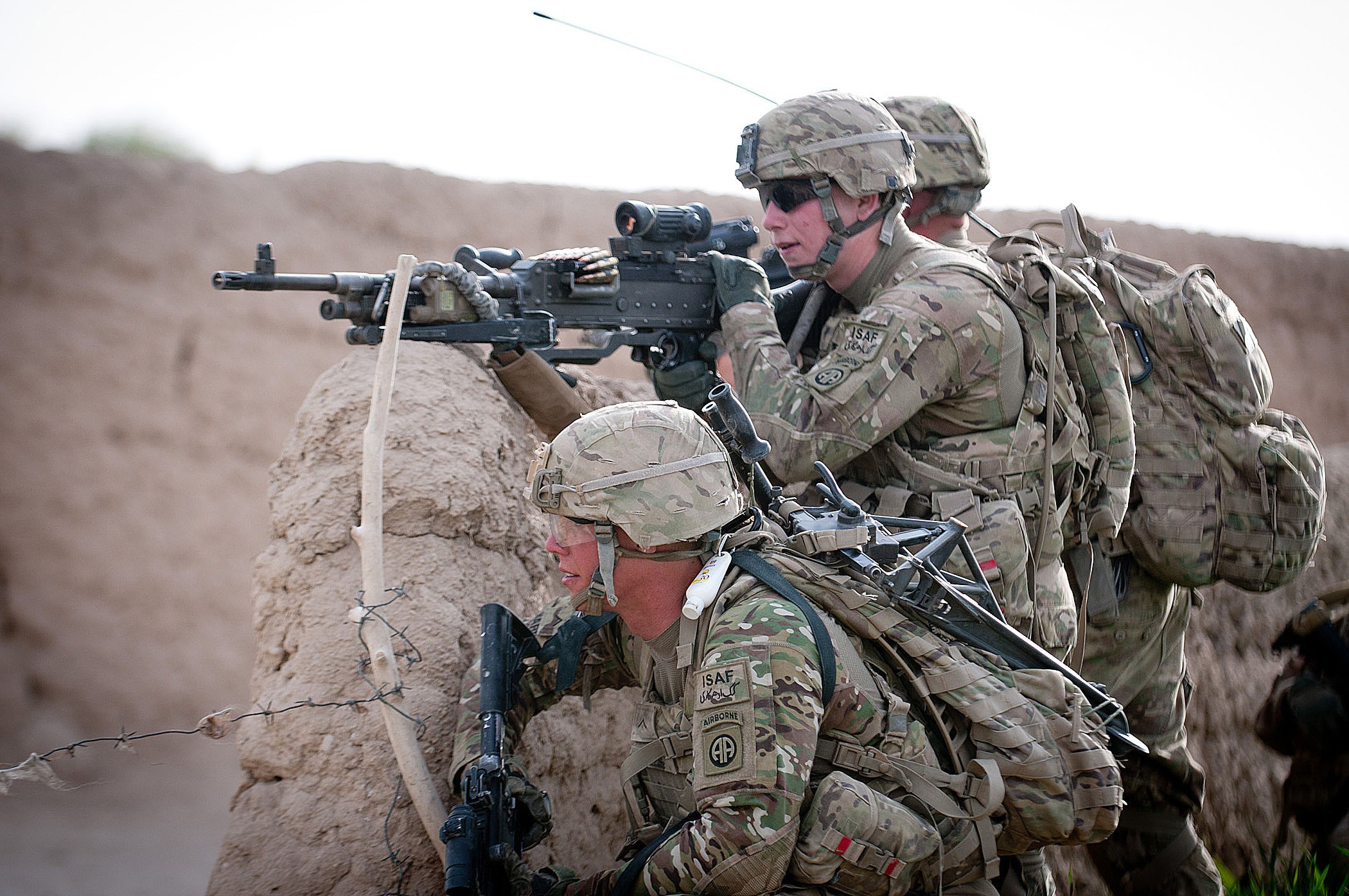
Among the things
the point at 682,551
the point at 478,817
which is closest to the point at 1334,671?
the point at 682,551

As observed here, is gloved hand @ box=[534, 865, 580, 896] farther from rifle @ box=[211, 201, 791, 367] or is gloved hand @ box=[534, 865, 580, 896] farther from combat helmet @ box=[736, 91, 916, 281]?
combat helmet @ box=[736, 91, 916, 281]

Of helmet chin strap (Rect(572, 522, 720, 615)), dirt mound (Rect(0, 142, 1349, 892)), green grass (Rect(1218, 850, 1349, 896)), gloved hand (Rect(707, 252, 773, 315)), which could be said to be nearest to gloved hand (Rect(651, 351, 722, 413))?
gloved hand (Rect(707, 252, 773, 315))

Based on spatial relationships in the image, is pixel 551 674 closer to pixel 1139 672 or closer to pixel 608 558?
pixel 608 558

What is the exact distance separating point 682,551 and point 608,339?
4.02ft

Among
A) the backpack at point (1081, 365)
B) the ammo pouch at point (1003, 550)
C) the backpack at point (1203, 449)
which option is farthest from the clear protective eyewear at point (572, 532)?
the backpack at point (1203, 449)

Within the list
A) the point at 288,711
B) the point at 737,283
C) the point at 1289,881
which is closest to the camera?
the point at 288,711

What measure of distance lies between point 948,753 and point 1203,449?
1.92m

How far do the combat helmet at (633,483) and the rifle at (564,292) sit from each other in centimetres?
77

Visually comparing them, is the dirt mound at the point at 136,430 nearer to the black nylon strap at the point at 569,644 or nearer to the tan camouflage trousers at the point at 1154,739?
the black nylon strap at the point at 569,644

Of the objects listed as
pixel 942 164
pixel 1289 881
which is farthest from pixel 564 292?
pixel 1289 881

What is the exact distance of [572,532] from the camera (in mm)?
2490

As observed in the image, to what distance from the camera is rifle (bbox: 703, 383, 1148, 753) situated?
250 centimetres

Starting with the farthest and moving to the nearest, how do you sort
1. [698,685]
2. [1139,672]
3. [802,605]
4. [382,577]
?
[1139,672], [382,577], [802,605], [698,685]

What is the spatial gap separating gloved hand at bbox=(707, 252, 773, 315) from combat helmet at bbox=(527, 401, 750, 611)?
48.3 inches
